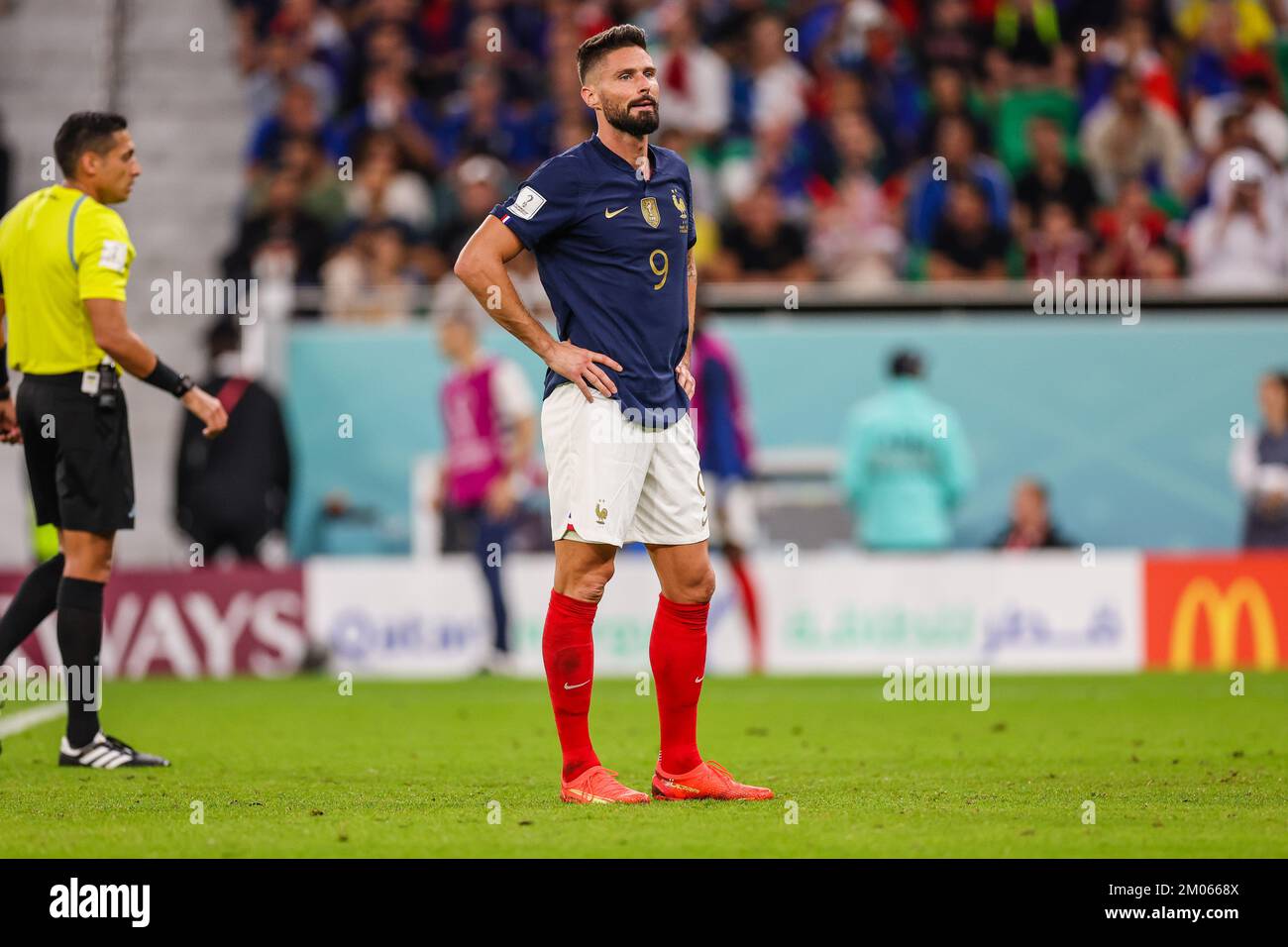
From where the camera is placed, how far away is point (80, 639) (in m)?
8.09

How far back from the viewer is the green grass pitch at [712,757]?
5848 millimetres

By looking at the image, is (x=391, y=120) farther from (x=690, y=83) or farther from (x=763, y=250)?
(x=763, y=250)

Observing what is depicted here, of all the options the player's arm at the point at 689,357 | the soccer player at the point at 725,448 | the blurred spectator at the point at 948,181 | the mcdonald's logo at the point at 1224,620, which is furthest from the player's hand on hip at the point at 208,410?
the blurred spectator at the point at 948,181

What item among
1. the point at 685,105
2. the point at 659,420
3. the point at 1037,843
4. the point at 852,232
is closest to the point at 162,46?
the point at 685,105

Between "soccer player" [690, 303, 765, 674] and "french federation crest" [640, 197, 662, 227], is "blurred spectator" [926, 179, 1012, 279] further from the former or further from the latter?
"french federation crest" [640, 197, 662, 227]

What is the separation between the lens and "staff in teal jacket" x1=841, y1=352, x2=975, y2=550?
47.0 ft

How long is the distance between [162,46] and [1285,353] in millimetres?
10654

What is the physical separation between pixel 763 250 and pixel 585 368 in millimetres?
9948

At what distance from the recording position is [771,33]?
18312 mm

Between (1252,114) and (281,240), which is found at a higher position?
(1252,114)

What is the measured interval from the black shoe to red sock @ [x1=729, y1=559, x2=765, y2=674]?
5872 millimetres

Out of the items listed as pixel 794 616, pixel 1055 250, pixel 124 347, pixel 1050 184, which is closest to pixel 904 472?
pixel 794 616

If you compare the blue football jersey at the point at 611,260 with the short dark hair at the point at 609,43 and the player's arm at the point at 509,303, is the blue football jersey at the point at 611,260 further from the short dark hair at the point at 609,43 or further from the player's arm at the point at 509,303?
the short dark hair at the point at 609,43
